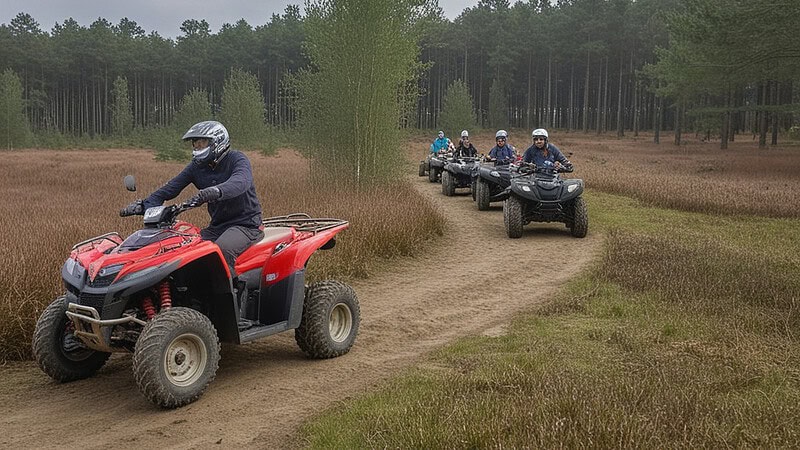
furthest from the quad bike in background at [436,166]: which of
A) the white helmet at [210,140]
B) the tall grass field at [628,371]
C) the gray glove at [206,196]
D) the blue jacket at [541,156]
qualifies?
the gray glove at [206,196]

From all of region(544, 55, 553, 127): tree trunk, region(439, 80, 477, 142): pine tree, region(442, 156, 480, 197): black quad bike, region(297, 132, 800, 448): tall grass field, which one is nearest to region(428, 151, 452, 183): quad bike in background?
region(442, 156, 480, 197): black quad bike

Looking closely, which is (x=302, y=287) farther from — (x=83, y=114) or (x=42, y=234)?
(x=83, y=114)

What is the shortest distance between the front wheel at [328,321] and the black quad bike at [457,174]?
1393 cm

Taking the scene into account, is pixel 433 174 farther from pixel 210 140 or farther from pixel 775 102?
pixel 775 102

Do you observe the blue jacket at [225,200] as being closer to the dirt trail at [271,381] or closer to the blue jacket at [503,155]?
the dirt trail at [271,381]

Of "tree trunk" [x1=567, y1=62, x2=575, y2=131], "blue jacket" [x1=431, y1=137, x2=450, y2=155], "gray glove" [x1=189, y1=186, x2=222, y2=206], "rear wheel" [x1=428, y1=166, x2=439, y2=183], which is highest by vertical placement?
"tree trunk" [x1=567, y1=62, x2=575, y2=131]

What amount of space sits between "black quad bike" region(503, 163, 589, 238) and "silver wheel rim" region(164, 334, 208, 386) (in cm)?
842

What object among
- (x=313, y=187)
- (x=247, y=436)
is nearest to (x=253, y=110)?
(x=313, y=187)

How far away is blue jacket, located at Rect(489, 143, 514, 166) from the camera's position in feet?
54.5

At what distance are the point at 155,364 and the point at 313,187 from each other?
13374 mm

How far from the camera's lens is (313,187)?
703 inches

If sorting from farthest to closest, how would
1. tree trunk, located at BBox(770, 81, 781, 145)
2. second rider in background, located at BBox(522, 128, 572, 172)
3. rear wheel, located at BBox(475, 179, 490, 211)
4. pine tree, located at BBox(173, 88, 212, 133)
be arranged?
pine tree, located at BBox(173, 88, 212, 133), tree trunk, located at BBox(770, 81, 781, 145), rear wheel, located at BBox(475, 179, 490, 211), second rider in background, located at BBox(522, 128, 572, 172)

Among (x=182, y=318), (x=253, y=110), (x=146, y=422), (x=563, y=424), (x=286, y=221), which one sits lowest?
(x=146, y=422)

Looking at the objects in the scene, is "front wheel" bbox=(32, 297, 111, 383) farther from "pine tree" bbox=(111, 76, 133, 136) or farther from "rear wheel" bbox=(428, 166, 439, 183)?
"pine tree" bbox=(111, 76, 133, 136)
